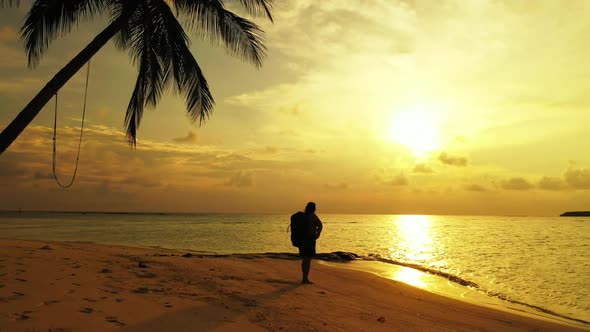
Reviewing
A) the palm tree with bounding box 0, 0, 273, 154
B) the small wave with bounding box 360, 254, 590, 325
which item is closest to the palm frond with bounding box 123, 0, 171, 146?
the palm tree with bounding box 0, 0, 273, 154

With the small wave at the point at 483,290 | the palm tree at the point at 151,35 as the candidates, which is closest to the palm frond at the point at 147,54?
the palm tree at the point at 151,35

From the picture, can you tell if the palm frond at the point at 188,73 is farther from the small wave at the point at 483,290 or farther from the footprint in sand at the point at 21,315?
the small wave at the point at 483,290

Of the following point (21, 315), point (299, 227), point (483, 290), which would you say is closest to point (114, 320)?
point (21, 315)

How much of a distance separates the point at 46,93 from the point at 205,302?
4861 mm

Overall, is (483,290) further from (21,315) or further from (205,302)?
(21,315)

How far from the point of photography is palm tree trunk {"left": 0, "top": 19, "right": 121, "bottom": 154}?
669 centimetres

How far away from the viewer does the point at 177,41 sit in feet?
33.1

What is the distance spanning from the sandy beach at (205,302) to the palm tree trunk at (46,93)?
2.60 meters

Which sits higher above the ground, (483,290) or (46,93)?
(46,93)

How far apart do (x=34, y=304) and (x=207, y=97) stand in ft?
22.5

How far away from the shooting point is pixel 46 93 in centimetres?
715

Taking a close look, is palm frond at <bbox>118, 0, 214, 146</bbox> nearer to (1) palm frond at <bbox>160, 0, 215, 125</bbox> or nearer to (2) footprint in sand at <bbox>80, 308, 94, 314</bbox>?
(1) palm frond at <bbox>160, 0, 215, 125</bbox>

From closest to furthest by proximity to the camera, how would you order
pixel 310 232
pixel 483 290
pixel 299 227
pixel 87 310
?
pixel 87 310
pixel 310 232
pixel 299 227
pixel 483 290

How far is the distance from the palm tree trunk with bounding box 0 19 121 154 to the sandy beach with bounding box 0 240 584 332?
8.52 feet
